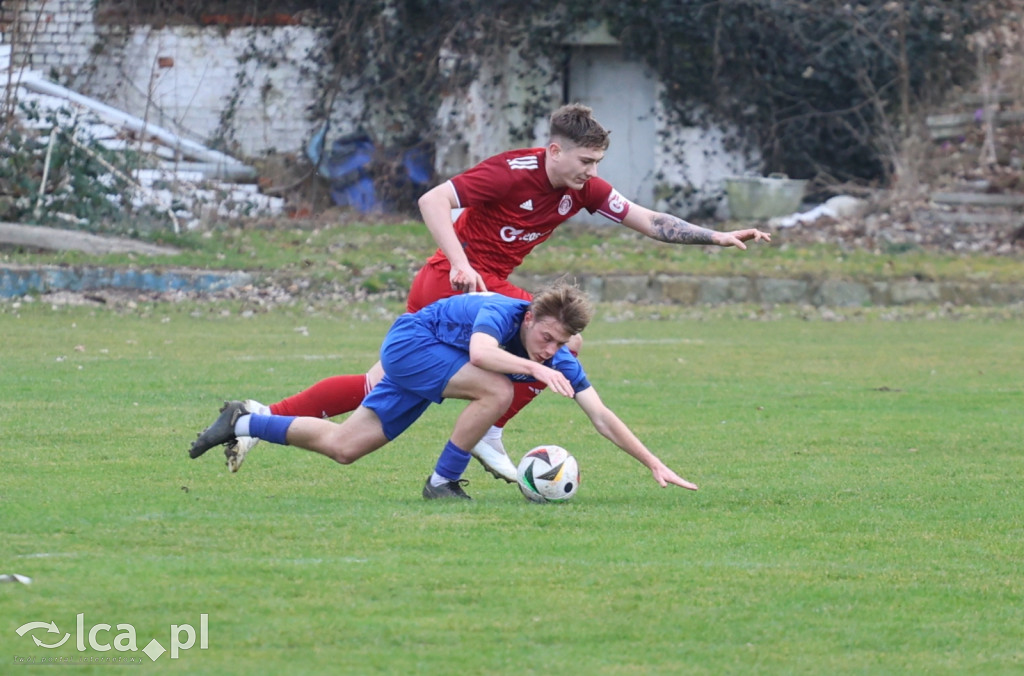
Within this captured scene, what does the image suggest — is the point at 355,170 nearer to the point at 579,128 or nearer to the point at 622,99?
the point at 622,99

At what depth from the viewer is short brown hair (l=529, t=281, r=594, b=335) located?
6.13 m

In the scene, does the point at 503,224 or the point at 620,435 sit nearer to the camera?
the point at 620,435

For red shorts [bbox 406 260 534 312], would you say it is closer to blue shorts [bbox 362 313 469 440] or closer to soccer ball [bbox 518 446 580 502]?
blue shorts [bbox 362 313 469 440]

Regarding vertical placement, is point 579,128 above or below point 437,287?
above

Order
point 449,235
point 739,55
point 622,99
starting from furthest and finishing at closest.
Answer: point 622,99 → point 739,55 → point 449,235

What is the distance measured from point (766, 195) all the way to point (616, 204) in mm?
16974

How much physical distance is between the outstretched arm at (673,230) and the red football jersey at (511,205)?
9 cm

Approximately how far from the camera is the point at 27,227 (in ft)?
64.6

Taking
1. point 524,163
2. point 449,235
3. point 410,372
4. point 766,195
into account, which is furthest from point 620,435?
point 766,195

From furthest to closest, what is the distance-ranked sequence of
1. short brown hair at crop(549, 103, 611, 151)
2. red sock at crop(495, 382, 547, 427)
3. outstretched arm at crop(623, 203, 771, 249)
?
outstretched arm at crop(623, 203, 771, 249) < short brown hair at crop(549, 103, 611, 151) < red sock at crop(495, 382, 547, 427)

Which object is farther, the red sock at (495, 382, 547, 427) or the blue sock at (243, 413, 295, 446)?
the red sock at (495, 382, 547, 427)

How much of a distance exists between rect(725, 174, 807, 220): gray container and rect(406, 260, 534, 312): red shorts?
56.1ft

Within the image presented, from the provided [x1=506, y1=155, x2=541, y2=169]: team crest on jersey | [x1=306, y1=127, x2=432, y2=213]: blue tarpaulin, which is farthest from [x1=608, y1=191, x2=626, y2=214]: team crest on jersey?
[x1=306, y1=127, x2=432, y2=213]: blue tarpaulin

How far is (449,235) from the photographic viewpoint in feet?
23.2
